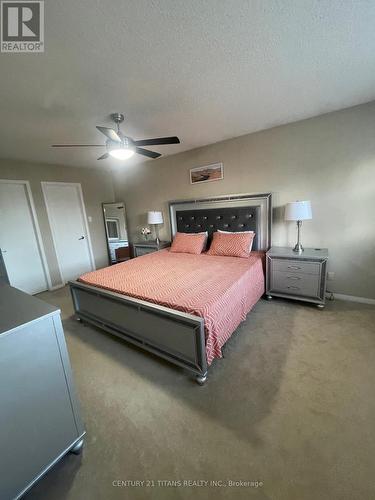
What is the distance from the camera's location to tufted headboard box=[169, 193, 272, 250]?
3.28 metres

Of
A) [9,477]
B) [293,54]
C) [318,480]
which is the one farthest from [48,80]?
[318,480]

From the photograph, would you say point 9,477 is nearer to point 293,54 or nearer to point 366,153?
point 293,54

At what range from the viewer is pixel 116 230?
514 cm

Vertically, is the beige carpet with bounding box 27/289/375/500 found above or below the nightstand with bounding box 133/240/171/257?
below

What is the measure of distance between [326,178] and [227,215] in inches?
57.7

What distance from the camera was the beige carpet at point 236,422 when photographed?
1.10 meters

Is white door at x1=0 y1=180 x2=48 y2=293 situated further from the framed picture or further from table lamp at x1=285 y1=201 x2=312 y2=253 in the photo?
table lamp at x1=285 y1=201 x2=312 y2=253

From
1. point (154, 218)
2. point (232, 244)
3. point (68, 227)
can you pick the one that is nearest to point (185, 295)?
point (232, 244)

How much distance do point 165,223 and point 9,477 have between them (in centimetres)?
397

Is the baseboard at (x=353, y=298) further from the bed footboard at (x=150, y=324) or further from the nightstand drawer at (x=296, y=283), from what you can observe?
the bed footboard at (x=150, y=324)

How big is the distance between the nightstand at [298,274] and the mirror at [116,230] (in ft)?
11.6

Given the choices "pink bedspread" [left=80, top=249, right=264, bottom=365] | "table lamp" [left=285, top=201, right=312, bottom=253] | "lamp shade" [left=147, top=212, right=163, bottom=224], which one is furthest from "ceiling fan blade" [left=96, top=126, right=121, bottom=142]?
"table lamp" [left=285, top=201, right=312, bottom=253]

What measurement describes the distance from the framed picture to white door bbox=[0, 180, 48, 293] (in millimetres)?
3072

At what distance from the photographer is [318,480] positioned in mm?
1080
